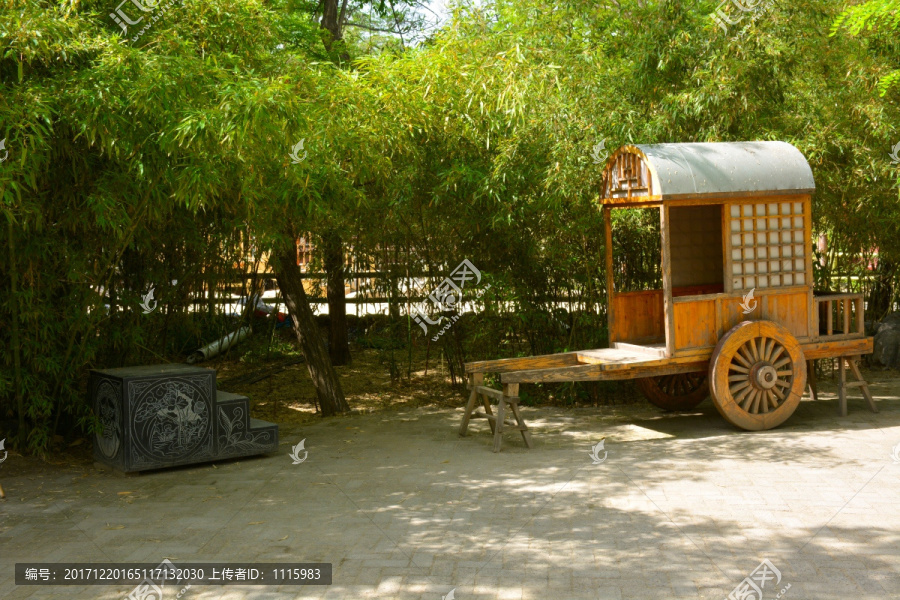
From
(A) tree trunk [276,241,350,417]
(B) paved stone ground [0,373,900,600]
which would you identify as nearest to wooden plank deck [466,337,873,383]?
(B) paved stone ground [0,373,900,600]

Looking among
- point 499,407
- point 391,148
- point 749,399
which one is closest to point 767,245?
point 749,399

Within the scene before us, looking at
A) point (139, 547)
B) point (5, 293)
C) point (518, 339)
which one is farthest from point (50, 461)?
point (518, 339)

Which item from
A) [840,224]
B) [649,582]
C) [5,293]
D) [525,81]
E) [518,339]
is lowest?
[649,582]

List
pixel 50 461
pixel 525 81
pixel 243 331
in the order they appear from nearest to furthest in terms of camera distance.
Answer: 1. pixel 50 461
2. pixel 525 81
3. pixel 243 331

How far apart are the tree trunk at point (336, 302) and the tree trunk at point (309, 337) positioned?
74cm

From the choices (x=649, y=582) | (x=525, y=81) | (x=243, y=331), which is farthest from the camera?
(x=243, y=331)

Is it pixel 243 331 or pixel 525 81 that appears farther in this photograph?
pixel 243 331

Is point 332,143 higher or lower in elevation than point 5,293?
higher

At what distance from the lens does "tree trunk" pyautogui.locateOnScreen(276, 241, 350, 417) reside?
8.55 m

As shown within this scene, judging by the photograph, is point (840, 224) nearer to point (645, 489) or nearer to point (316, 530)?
point (645, 489)

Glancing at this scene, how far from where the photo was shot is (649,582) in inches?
164

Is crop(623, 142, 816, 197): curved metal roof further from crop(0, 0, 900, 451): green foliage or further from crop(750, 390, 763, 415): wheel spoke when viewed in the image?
crop(750, 390, 763, 415): wheel spoke

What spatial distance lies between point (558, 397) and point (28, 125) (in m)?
5.44

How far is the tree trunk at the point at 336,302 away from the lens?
962 cm
